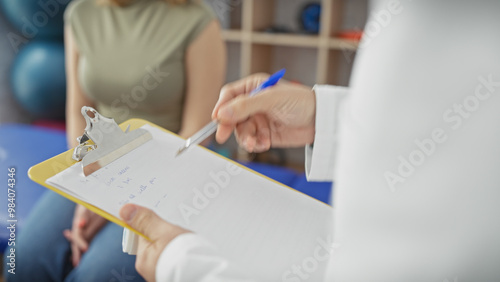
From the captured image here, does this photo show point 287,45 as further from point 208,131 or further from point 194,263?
point 194,263

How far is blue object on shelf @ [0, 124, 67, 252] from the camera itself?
0.96 meters

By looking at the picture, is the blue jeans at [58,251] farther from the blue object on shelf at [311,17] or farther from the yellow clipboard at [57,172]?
the blue object on shelf at [311,17]

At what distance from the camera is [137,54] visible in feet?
3.51

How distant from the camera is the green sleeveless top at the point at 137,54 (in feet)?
3.45

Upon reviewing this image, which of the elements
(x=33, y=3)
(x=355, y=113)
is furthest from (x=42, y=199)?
(x=33, y=3)

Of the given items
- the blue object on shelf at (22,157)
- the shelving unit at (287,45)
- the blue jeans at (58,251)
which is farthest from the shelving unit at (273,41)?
the blue jeans at (58,251)

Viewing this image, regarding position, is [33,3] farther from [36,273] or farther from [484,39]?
[484,39]

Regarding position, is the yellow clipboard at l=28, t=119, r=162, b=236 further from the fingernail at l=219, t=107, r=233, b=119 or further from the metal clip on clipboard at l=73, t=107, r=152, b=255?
the fingernail at l=219, t=107, r=233, b=119

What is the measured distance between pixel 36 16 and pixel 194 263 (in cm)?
156

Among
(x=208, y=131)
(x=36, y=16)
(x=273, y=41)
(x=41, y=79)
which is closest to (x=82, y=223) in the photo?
(x=208, y=131)

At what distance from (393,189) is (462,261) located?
0.09m

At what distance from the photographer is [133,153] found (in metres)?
0.50

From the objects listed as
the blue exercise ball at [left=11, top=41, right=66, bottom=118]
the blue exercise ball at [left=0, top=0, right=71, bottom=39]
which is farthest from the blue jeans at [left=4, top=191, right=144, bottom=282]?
the blue exercise ball at [left=0, top=0, right=71, bottom=39]

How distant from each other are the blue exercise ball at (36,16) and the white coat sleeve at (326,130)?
1402 mm
